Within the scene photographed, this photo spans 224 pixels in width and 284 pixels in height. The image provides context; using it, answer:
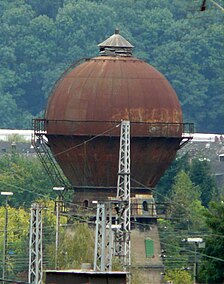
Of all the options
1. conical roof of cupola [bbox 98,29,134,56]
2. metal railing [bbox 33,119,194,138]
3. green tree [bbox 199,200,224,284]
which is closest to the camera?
green tree [bbox 199,200,224,284]

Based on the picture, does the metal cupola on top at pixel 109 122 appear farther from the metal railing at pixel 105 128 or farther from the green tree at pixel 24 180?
the green tree at pixel 24 180

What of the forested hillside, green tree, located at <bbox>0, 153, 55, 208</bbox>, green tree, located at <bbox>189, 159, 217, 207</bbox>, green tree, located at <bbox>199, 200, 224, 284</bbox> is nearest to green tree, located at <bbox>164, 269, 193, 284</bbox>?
green tree, located at <bbox>199, 200, 224, 284</bbox>

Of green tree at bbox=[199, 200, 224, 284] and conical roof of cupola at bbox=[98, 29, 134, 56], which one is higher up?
conical roof of cupola at bbox=[98, 29, 134, 56]

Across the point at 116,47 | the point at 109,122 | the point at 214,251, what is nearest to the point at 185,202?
the point at 116,47

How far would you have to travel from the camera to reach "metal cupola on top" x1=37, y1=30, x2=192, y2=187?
58406 mm

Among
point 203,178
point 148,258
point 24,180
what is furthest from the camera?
point 203,178

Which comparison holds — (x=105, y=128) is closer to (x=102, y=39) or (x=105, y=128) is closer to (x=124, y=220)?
(x=124, y=220)

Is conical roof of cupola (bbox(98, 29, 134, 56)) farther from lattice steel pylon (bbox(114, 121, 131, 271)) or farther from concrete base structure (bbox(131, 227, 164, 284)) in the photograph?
lattice steel pylon (bbox(114, 121, 131, 271))

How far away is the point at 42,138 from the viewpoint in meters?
59.4

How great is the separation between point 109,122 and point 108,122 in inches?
0.8

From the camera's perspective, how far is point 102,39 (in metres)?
134

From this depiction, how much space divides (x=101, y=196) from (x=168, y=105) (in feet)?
8.13

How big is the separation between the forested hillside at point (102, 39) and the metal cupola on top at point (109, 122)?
66144mm

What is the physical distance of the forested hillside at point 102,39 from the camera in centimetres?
12838
